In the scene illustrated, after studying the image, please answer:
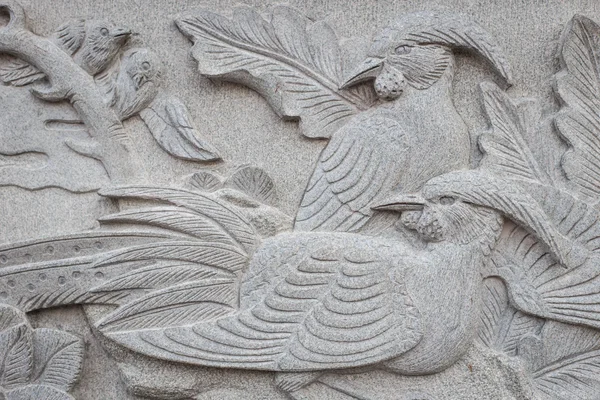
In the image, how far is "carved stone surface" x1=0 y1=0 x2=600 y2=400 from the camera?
9.02 ft

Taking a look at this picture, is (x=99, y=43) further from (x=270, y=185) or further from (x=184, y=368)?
(x=184, y=368)

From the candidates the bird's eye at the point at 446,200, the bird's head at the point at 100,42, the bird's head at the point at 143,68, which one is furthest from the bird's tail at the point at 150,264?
the bird's eye at the point at 446,200

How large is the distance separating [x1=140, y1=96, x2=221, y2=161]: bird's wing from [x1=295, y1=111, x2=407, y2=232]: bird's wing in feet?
1.28

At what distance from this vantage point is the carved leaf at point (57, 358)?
2832mm

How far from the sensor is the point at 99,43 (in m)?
3.02

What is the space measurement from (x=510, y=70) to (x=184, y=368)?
1.54 m

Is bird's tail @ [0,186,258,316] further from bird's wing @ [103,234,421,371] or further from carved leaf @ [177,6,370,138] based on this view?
carved leaf @ [177,6,370,138]

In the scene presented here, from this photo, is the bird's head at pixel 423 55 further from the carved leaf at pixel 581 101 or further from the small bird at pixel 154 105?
the small bird at pixel 154 105

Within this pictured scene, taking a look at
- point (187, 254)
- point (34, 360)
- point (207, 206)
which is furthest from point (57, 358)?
point (207, 206)

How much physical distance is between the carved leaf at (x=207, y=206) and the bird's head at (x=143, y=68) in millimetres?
402

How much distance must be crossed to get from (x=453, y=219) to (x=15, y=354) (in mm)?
1547

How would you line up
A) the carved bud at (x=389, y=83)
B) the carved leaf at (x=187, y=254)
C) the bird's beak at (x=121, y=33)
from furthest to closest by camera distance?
the bird's beak at (x=121, y=33) → the carved bud at (x=389, y=83) → the carved leaf at (x=187, y=254)

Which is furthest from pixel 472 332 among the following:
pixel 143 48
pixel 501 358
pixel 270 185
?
pixel 143 48

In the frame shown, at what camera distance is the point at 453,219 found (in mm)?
2789
